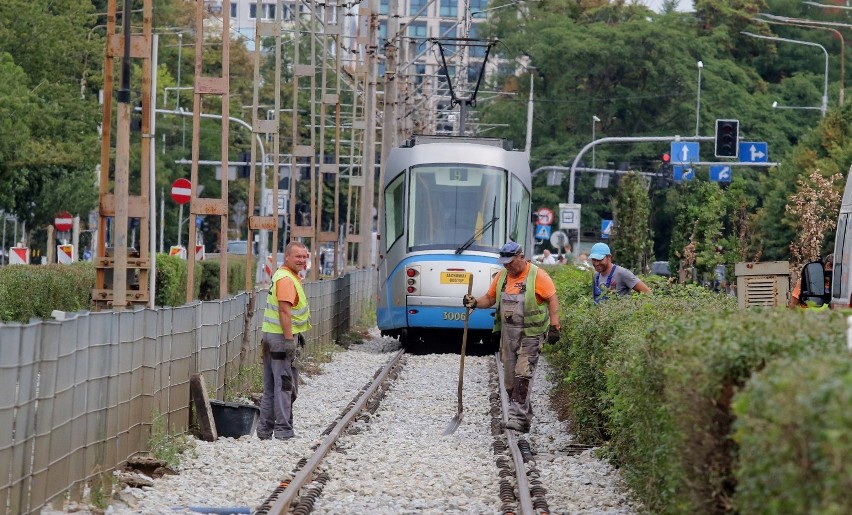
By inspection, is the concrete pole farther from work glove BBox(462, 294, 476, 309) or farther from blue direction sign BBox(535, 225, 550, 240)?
work glove BBox(462, 294, 476, 309)

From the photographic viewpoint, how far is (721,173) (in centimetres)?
6025

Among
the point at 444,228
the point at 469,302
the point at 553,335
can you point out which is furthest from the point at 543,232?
the point at 553,335

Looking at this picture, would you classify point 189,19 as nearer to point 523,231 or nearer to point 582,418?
point 523,231

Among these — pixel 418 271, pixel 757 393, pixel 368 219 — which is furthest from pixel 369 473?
pixel 368 219

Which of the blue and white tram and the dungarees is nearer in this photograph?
the dungarees

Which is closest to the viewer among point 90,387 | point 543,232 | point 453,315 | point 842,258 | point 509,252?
point 90,387

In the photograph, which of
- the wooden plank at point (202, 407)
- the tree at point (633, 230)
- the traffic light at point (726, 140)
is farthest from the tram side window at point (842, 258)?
the traffic light at point (726, 140)

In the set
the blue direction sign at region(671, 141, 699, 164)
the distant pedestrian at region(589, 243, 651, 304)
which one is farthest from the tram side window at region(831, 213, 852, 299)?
the blue direction sign at region(671, 141, 699, 164)

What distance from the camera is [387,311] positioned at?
96.3 feet

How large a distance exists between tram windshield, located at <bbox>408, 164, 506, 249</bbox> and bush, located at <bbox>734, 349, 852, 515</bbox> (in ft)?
72.1

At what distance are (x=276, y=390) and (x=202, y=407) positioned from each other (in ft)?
2.40

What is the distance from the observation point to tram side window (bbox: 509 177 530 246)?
29.2m

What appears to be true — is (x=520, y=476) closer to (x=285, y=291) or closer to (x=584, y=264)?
(x=285, y=291)

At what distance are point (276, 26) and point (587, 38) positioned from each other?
186ft
